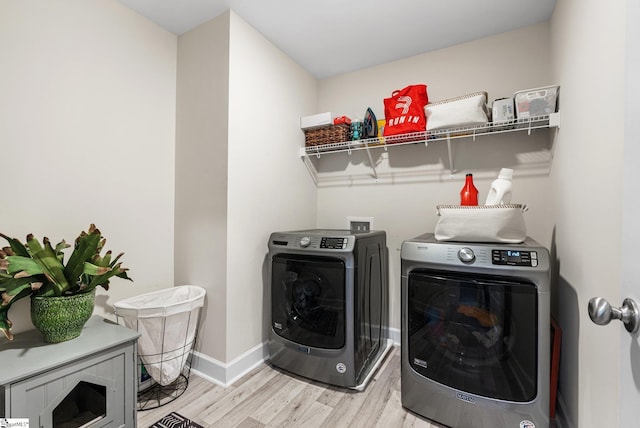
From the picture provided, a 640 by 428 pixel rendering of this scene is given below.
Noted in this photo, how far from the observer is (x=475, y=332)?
1370mm

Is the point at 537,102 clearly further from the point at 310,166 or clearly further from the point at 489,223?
the point at 310,166

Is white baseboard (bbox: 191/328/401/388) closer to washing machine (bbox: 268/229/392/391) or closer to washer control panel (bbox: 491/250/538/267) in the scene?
washing machine (bbox: 268/229/392/391)

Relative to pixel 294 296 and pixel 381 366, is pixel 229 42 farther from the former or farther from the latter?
pixel 381 366

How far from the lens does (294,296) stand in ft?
6.29

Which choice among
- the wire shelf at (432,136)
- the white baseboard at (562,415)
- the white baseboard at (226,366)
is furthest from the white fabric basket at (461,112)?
the white baseboard at (226,366)

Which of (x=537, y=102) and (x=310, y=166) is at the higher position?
(x=537, y=102)

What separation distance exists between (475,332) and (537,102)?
134cm

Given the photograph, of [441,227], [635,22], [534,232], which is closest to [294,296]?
[441,227]

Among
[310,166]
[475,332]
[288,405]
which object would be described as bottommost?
[288,405]

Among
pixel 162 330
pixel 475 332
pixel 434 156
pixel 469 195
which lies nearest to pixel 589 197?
pixel 469 195

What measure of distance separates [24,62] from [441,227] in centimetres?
222

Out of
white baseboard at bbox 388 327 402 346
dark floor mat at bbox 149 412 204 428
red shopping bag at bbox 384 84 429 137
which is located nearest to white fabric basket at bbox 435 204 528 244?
red shopping bag at bbox 384 84 429 137

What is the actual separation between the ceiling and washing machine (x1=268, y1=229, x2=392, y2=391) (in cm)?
142

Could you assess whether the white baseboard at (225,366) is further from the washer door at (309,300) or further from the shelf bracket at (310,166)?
the shelf bracket at (310,166)
